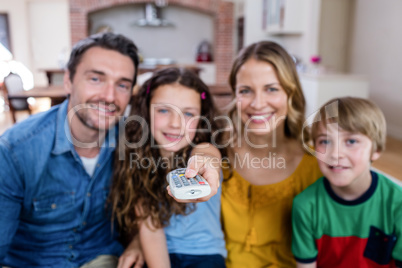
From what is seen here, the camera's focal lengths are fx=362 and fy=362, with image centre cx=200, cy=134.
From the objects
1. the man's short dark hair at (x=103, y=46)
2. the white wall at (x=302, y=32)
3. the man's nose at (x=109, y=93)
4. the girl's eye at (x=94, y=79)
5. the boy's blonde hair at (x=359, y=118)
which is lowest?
the boy's blonde hair at (x=359, y=118)

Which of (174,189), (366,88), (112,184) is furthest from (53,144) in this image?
(366,88)

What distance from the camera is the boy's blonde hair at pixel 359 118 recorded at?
3.36 ft

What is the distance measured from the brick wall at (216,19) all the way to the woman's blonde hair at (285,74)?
522 cm

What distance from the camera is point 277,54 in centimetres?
120

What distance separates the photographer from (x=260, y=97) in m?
1.17

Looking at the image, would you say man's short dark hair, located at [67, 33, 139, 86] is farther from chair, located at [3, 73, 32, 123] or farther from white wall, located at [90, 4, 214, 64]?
→ white wall, located at [90, 4, 214, 64]

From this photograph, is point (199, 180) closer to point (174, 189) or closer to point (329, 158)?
point (174, 189)

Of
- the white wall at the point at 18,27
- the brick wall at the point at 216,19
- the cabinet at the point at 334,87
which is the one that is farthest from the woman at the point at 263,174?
the white wall at the point at 18,27

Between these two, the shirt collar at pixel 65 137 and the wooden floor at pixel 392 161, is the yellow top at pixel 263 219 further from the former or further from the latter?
the wooden floor at pixel 392 161

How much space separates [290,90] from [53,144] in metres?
0.79

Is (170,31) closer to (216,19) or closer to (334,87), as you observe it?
(216,19)

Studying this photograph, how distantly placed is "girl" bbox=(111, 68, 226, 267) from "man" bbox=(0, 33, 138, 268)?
9 centimetres

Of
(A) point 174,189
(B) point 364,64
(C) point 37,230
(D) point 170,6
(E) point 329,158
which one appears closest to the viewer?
(A) point 174,189

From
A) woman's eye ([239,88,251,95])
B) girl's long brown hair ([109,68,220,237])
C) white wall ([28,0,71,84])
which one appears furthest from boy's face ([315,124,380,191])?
white wall ([28,0,71,84])
